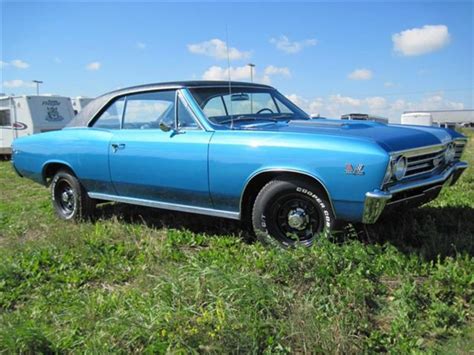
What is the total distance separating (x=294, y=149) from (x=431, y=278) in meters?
1.36

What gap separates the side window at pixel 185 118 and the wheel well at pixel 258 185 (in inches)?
32.8

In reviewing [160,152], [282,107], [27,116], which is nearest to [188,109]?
[160,152]

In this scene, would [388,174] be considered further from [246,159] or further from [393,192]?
[246,159]

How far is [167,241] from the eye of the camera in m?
4.53

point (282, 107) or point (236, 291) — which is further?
point (282, 107)

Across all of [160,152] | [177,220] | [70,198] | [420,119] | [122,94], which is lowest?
[177,220]

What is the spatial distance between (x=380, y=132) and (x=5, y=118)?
1548cm

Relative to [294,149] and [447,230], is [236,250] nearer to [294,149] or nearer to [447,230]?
[294,149]

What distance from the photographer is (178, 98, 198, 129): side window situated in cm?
462

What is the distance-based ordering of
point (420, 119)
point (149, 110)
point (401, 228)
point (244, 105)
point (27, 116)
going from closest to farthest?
point (401, 228) < point (244, 105) < point (149, 110) < point (27, 116) < point (420, 119)

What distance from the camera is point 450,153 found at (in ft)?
14.8

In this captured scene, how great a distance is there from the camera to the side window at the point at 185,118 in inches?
182

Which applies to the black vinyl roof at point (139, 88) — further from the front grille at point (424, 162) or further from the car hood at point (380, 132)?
the front grille at point (424, 162)

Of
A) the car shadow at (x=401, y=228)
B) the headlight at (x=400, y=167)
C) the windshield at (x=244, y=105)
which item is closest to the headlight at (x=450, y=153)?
the car shadow at (x=401, y=228)
